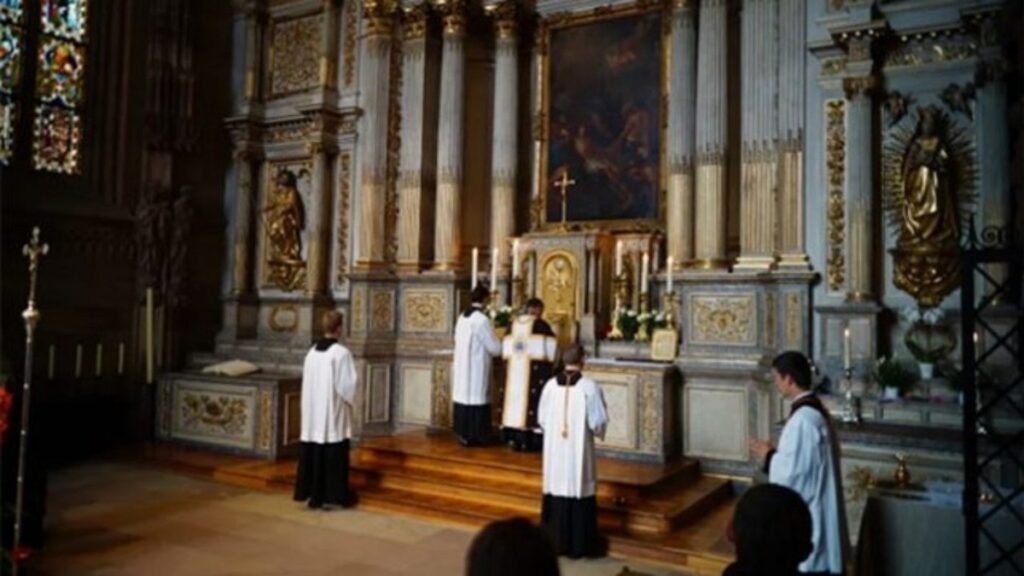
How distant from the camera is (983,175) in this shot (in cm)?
738

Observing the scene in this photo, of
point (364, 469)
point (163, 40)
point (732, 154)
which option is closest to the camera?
point (364, 469)

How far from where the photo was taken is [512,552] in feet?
5.41

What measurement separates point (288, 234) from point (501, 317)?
403 centimetres

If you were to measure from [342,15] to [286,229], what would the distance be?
3307mm

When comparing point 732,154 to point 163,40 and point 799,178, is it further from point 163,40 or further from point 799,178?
point 163,40

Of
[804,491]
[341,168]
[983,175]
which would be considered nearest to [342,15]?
[341,168]

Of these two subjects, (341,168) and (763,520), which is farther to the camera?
(341,168)

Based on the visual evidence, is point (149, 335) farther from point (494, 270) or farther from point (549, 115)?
point (549, 115)

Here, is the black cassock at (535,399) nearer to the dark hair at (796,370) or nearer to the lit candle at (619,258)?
the lit candle at (619,258)

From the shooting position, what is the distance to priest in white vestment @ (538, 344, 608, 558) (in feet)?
20.1

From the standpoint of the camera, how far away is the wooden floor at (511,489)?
6355 millimetres

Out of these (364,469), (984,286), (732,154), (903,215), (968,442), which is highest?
(732,154)

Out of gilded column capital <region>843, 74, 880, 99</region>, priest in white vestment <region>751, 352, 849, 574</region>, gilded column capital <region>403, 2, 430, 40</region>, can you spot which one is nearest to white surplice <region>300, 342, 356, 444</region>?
priest in white vestment <region>751, 352, 849, 574</region>

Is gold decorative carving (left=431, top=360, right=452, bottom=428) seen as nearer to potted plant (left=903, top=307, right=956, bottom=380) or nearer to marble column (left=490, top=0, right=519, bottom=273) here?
marble column (left=490, top=0, right=519, bottom=273)
